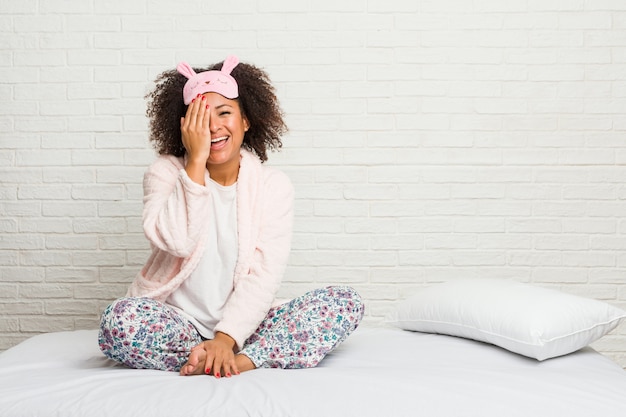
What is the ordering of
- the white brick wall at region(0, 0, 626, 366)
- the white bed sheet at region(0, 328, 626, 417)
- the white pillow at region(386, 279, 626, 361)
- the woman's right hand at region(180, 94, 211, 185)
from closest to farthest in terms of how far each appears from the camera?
the white bed sheet at region(0, 328, 626, 417)
the white pillow at region(386, 279, 626, 361)
the woman's right hand at region(180, 94, 211, 185)
the white brick wall at region(0, 0, 626, 366)

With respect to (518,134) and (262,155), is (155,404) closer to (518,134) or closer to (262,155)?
(262,155)

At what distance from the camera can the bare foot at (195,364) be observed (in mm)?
2061

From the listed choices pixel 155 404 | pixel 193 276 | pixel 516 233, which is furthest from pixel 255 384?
pixel 516 233

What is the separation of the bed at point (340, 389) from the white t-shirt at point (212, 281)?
0.93 feet

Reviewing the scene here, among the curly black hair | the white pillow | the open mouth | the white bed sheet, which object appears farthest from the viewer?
the curly black hair

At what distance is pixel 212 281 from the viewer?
2.41 meters

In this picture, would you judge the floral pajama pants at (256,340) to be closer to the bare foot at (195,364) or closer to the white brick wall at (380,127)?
the bare foot at (195,364)

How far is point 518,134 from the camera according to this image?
11.1ft

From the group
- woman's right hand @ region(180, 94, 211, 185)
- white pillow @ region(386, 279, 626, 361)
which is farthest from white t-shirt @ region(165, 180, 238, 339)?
white pillow @ region(386, 279, 626, 361)

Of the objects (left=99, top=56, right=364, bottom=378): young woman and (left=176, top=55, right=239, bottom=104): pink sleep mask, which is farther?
(left=176, top=55, right=239, bottom=104): pink sleep mask

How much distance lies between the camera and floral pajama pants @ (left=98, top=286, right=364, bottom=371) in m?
2.08

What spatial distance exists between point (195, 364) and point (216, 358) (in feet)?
0.18

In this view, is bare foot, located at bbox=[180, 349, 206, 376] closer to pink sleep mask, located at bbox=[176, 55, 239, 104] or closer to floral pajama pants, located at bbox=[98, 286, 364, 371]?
floral pajama pants, located at bbox=[98, 286, 364, 371]

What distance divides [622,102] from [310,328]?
1.89m
